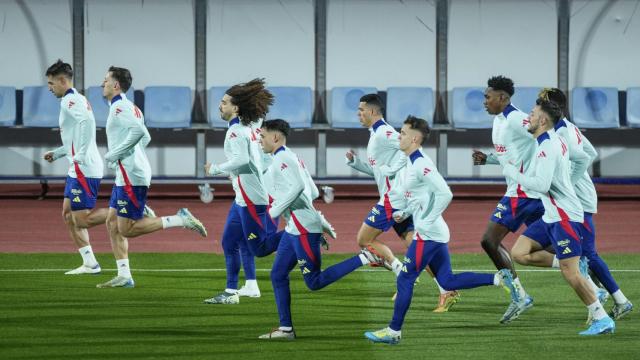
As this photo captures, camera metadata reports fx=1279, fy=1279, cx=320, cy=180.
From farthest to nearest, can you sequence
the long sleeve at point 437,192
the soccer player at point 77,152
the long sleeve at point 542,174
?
the soccer player at point 77,152
the long sleeve at point 542,174
the long sleeve at point 437,192

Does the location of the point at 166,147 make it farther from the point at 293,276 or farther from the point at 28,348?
the point at 28,348

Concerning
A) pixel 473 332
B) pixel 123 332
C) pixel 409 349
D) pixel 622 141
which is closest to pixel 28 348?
pixel 123 332

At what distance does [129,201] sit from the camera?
1330 centimetres

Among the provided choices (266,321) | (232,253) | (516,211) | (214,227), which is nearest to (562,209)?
(516,211)

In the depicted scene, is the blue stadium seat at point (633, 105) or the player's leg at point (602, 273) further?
the blue stadium seat at point (633, 105)

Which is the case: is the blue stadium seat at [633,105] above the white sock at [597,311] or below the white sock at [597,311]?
above

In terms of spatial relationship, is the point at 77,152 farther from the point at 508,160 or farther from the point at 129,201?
the point at 508,160

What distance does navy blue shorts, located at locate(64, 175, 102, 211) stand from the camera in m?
14.1

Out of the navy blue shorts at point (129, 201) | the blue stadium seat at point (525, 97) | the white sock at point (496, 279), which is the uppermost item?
the blue stadium seat at point (525, 97)

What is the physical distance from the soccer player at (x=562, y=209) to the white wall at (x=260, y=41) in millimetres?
17415

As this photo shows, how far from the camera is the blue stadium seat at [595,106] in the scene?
26250mm

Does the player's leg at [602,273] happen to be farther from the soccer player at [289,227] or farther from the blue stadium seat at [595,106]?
the blue stadium seat at [595,106]

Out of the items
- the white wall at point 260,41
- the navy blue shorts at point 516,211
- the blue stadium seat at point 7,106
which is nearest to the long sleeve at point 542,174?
the navy blue shorts at point 516,211

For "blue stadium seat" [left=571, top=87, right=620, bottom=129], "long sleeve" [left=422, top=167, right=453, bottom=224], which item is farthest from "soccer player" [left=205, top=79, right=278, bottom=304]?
"blue stadium seat" [left=571, top=87, right=620, bottom=129]
